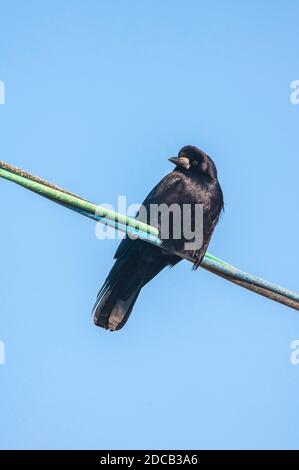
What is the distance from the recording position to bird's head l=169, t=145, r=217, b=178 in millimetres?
7887

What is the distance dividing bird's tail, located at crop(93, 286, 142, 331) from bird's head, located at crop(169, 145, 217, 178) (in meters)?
1.40

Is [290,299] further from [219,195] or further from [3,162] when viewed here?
[219,195]

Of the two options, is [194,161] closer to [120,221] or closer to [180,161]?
[180,161]

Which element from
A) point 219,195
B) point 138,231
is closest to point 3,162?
point 138,231

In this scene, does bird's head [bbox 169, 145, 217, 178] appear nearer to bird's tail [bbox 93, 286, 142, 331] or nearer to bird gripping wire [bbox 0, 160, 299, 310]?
bird's tail [bbox 93, 286, 142, 331]

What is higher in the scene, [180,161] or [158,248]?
[180,161]

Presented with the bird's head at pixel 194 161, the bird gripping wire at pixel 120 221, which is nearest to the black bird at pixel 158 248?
the bird's head at pixel 194 161

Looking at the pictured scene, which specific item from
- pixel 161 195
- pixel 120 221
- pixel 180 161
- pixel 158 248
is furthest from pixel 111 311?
pixel 120 221

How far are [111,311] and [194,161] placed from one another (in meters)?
1.71

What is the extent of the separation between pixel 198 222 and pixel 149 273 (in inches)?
24.1

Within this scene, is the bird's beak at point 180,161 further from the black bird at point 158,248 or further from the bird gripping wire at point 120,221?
the bird gripping wire at point 120,221

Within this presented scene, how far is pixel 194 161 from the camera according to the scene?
797 cm

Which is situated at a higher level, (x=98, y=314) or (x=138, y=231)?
(x=138, y=231)

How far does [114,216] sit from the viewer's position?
4508mm
